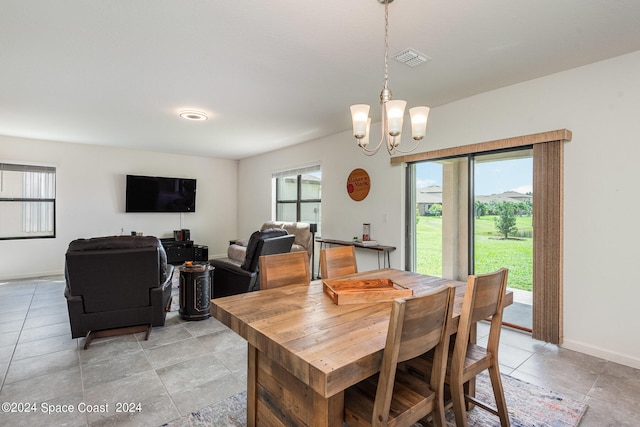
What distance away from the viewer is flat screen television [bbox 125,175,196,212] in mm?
6613

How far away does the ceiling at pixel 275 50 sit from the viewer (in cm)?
204

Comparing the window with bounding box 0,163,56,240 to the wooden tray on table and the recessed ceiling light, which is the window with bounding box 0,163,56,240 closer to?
the recessed ceiling light

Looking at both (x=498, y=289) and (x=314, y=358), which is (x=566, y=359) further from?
(x=314, y=358)

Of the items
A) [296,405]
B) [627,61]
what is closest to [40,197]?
[296,405]

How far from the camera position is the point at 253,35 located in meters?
2.33

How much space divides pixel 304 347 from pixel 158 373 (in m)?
1.83

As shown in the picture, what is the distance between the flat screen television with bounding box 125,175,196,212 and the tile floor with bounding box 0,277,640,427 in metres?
3.61

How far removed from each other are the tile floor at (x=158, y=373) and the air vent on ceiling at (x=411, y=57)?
263 cm

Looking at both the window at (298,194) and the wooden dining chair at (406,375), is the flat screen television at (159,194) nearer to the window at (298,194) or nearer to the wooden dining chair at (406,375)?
the window at (298,194)

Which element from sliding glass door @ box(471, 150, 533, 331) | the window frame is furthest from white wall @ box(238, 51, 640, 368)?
the window frame

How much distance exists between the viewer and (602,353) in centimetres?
267

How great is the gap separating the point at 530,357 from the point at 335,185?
→ 11.5 feet

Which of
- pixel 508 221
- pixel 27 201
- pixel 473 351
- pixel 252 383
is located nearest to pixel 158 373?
pixel 252 383

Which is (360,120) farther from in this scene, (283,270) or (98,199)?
(98,199)
